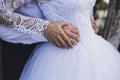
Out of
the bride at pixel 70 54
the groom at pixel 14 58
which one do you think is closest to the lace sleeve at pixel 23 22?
the bride at pixel 70 54

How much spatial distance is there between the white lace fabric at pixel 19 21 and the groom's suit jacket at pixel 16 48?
4cm

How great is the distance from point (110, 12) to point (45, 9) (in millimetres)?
859

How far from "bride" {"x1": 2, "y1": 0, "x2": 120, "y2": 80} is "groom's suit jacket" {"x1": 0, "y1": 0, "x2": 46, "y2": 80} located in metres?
0.04

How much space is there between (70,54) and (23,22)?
22 cm

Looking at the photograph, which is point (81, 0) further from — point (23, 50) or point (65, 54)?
point (23, 50)

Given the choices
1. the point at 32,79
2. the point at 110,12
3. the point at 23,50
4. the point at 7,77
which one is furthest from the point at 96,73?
the point at 110,12

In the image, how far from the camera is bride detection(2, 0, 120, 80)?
1278 mm

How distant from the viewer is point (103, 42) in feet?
4.70

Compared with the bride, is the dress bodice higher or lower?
higher

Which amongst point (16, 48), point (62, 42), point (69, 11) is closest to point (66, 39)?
point (62, 42)

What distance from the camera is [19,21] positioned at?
1256 mm

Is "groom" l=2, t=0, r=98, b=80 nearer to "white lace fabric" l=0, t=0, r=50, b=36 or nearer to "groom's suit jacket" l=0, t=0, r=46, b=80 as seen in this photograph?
"groom's suit jacket" l=0, t=0, r=46, b=80

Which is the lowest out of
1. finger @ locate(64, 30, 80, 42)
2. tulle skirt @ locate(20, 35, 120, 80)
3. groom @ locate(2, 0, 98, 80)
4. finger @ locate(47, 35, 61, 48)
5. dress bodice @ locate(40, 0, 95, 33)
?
groom @ locate(2, 0, 98, 80)

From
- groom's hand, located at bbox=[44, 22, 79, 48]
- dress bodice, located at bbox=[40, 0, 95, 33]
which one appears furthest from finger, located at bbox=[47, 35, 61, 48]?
dress bodice, located at bbox=[40, 0, 95, 33]
